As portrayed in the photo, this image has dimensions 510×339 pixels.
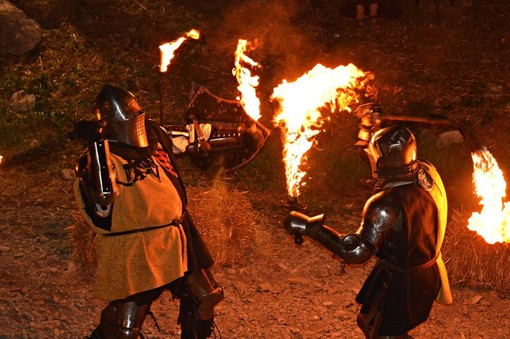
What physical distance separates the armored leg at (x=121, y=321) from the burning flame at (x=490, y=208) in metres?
3.10

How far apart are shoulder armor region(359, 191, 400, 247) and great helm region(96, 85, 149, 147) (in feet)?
5.61

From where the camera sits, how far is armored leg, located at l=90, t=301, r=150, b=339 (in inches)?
182

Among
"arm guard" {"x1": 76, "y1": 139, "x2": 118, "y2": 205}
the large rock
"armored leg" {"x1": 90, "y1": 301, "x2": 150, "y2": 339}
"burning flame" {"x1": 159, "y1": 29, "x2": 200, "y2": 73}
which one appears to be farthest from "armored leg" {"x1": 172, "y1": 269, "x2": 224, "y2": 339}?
the large rock

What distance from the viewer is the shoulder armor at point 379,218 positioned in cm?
419

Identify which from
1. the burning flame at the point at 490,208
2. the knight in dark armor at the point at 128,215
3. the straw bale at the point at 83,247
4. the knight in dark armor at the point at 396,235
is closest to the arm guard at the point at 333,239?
the knight in dark armor at the point at 396,235

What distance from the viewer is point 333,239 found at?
4.39m

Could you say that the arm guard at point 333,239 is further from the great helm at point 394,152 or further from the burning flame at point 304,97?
the burning flame at point 304,97

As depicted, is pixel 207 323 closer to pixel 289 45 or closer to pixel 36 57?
pixel 289 45

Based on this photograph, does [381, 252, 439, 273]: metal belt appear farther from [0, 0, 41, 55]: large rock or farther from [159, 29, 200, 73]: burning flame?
[0, 0, 41, 55]: large rock

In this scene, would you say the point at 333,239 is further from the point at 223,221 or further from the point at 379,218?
the point at 223,221

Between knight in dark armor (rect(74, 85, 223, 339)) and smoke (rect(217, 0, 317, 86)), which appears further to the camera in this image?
smoke (rect(217, 0, 317, 86))

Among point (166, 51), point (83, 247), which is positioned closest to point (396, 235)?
point (166, 51)

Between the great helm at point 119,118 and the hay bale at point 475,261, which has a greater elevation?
the great helm at point 119,118

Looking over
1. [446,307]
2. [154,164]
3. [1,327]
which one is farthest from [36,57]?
[446,307]
